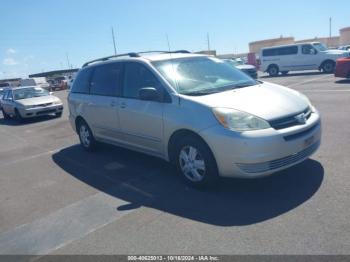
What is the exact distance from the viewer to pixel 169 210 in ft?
13.5

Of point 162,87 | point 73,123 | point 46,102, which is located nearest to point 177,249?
point 162,87

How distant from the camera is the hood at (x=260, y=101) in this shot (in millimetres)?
4156

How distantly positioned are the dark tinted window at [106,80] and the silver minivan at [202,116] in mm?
18

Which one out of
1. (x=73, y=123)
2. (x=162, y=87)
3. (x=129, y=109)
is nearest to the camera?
(x=162, y=87)

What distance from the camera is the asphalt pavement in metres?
3.30

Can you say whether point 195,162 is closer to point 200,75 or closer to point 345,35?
point 200,75

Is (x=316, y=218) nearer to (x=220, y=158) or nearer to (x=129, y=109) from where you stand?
(x=220, y=158)

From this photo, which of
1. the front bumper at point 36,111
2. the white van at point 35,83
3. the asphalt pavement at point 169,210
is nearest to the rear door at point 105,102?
the asphalt pavement at point 169,210

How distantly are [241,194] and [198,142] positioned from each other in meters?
0.84

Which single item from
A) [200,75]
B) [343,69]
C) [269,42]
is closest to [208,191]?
[200,75]

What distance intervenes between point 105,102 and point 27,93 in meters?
10.2

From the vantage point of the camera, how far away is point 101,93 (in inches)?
253

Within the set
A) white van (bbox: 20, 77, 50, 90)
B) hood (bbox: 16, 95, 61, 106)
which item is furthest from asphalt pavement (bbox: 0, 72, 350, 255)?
white van (bbox: 20, 77, 50, 90)

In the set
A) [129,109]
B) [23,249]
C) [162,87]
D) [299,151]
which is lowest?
[23,249]
